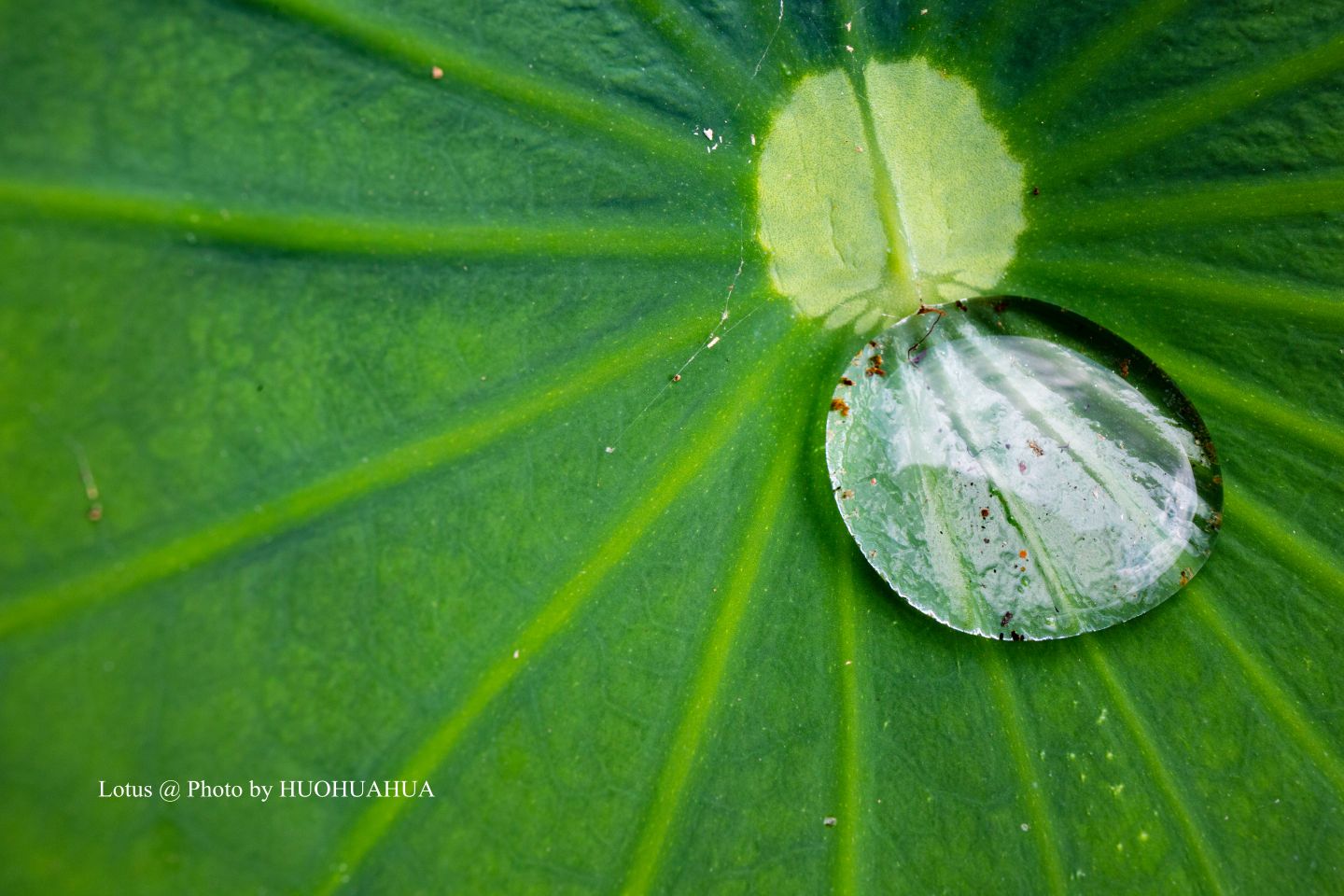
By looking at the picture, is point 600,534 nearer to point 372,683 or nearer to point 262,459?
point 372,683

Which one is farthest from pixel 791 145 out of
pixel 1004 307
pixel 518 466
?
pixel 518 466

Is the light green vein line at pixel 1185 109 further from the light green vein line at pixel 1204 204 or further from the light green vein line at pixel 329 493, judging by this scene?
the light green vein line at pixel 329 493

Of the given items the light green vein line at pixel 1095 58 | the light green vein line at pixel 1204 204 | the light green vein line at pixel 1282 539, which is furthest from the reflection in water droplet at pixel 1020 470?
the light green vein line at pixel 1095 58

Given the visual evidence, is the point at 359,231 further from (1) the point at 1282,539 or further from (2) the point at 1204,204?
(1) the point at 1282,539

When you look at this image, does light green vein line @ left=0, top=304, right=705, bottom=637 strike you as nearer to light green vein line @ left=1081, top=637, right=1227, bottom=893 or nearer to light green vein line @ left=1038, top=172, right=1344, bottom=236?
light green vein line @ left=1038, top=172, right=1344, bottom=236

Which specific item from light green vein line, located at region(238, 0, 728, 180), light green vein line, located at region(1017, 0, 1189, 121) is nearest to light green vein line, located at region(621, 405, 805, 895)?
light green vein line, located at region(238, 0, 728, 180)
